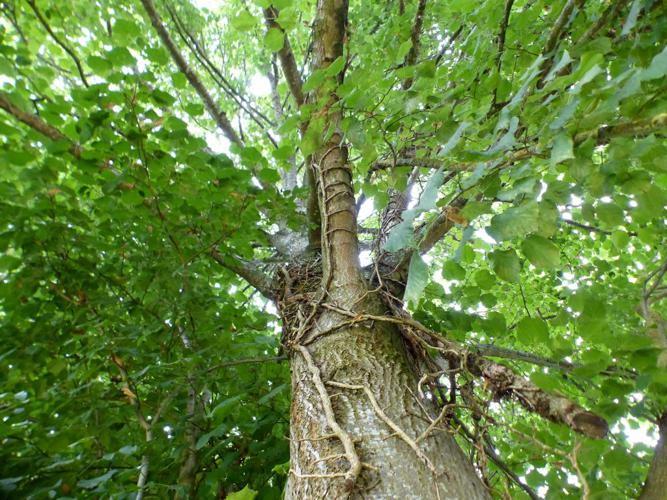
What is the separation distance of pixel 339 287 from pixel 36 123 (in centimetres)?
146

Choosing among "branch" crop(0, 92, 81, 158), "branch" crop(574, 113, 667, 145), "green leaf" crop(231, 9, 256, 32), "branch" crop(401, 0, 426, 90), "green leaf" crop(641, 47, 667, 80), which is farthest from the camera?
"branch" crop(401, 0, 426, 90)

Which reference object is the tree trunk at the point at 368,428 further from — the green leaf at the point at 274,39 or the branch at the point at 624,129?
the green leaf at the point at 274,39

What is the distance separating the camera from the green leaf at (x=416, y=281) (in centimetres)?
89

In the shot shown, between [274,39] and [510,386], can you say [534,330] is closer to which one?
[510,386]

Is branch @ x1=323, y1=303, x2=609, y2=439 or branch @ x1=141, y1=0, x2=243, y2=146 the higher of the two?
branch @ x1=141, y1=0, x2=243, y2=146

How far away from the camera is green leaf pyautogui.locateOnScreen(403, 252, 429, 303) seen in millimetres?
886

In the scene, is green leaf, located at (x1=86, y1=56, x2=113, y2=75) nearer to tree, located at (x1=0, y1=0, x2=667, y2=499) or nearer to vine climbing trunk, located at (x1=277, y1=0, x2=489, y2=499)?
tree, located at (x1=0, y1=0, x2=667, y2=499)

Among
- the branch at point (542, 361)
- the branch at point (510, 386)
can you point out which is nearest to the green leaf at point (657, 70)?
the branch at point (510, 386)

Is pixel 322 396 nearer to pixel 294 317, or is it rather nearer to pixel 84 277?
pixel 294 317

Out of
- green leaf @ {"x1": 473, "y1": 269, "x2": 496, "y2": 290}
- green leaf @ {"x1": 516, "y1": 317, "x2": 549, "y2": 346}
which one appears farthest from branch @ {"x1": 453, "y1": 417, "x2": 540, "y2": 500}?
green leaf @ {"x1": 473, "y1": 269, "x2": 496, "y2": 290}

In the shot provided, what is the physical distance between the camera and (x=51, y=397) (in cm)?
144

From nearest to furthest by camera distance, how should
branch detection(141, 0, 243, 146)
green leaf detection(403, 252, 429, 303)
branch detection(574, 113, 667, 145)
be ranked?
branch detection(574, 113, 667, 145) → green leaf detection(403, 252, 429, 303) → branch detection(141, 0, 243, 146)

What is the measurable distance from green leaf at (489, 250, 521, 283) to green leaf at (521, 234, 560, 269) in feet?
0.13

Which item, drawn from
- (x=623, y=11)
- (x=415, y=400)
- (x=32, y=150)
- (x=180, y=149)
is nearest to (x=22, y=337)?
(x=32, y=150)
